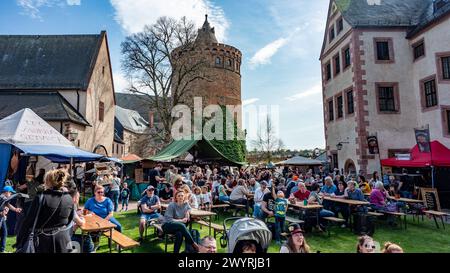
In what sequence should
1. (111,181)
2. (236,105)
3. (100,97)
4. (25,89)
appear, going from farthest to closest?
(236,105) → (100,97) → (25,89) → (111,181)

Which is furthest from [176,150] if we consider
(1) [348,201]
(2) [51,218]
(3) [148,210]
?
(2) [51,218]

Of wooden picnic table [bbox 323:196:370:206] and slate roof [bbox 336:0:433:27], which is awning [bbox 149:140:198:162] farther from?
slate roof [bbox 336:0:433:27]

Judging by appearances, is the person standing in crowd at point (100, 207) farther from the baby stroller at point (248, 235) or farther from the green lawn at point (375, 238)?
the baby stroller at point (248, 235)

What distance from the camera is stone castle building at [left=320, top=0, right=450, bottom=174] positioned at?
16781 mm

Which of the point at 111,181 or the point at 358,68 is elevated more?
the point at 358,68

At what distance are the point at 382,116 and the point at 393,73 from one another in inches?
120

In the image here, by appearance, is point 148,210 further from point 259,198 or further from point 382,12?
point 382,12

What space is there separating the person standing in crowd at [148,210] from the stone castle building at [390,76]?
14.3 m

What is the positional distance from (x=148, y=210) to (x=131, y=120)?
5155cm

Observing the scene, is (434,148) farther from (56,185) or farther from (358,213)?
(56,185)

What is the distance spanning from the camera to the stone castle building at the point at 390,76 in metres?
16.8

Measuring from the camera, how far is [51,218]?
3.18 m

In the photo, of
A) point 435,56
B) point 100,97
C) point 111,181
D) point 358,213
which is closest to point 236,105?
point 100,97

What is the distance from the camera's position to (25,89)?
24.5 m
